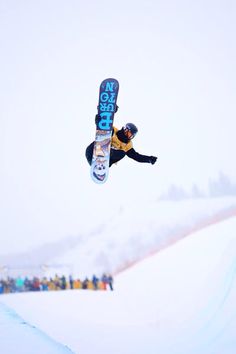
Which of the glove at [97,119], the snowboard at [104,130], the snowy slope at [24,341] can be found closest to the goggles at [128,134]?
the snowboard at [104,130]

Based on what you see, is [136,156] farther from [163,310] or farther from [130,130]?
[163,310]

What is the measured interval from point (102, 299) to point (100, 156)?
10.3 meters

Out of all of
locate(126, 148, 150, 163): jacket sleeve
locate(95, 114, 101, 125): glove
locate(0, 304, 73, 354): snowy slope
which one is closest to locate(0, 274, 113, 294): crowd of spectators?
locate(0, 304, 73, 354): snowy slope

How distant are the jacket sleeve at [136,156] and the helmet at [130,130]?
40 centimetres

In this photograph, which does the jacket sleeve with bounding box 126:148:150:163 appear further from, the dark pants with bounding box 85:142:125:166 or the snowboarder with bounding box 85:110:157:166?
the dark pants with bounding box 85:142:125:166

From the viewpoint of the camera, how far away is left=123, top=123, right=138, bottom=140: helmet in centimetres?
747

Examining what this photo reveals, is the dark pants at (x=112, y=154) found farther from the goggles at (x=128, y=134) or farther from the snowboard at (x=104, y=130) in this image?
the goggles at (x=128, y=134)

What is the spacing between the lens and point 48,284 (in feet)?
66.3

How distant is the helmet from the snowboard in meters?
0.26

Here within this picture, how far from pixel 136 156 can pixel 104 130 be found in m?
0.78

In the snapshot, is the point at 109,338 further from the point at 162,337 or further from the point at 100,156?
the point at 100,156

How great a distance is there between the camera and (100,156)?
25.3 ft

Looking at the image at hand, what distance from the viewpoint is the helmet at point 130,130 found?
7.47 m

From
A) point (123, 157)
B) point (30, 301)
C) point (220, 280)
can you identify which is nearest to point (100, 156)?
point (123, 157)
